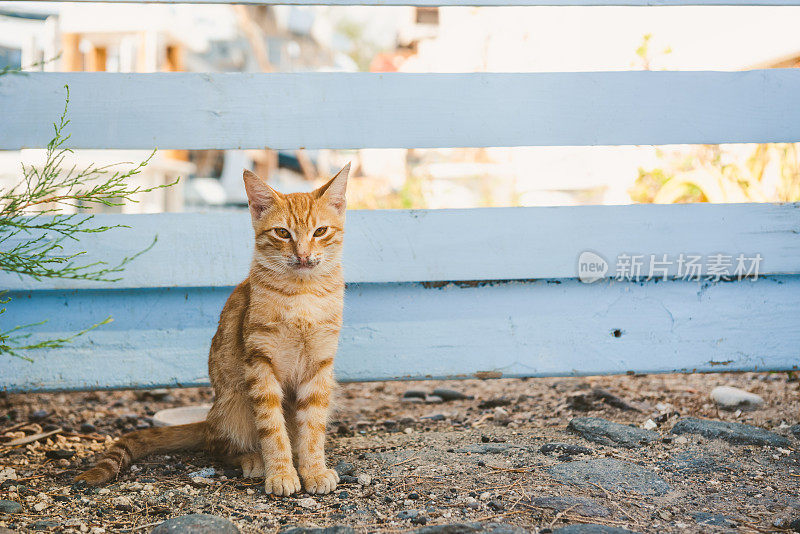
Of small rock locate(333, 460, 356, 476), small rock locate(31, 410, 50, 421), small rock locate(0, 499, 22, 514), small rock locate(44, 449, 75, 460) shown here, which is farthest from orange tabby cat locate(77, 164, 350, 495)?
small rock locate(31, 410, 50, 421)

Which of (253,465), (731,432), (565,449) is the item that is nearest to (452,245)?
(565,449)

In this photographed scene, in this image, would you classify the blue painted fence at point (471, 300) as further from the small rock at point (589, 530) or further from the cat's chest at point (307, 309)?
the small rock at point (589, 530)

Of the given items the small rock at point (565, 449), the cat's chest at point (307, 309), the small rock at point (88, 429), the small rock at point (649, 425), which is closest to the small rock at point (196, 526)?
the cat's chest at point (307, 309)

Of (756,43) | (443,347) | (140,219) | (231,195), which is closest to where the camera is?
(140,219)

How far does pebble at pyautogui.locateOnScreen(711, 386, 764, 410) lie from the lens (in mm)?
2975

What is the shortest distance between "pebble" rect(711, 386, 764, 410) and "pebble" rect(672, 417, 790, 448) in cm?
41

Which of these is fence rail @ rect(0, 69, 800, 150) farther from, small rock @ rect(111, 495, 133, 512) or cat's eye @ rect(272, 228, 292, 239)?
small rock @ rect(111, 495, 133, 512)

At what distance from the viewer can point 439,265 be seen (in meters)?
2.75

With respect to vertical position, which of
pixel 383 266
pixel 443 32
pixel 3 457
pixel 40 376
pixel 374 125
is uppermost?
pixel 443 32

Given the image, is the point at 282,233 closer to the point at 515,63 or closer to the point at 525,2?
the point at 525,2

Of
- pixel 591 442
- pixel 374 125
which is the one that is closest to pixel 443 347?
pixel 591 442

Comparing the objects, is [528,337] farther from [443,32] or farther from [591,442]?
[443,32]

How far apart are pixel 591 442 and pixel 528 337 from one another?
1.78 ft

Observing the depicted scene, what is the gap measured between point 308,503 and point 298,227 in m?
0.88
